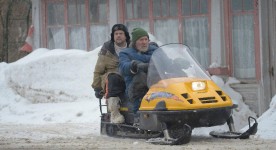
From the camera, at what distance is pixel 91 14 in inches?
876

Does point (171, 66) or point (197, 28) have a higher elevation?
point (197, 28)

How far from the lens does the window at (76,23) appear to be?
2216 centimetres

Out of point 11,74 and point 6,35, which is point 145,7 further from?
point 6,35

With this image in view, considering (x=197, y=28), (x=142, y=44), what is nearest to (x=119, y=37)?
(x=142, y=44)

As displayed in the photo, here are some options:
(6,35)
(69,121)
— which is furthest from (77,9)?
(6,35)

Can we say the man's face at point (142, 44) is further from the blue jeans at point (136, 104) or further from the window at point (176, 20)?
the window at point (176, 20)

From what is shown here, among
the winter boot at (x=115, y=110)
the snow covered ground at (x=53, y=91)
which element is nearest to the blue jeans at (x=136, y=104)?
the winter boot at (x=115, y=110)

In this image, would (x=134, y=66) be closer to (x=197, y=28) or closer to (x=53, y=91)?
(x=53, y=91)

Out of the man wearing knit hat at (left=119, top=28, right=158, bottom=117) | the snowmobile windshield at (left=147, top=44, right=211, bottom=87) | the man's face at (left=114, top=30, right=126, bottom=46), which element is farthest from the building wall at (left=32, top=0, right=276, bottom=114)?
the snowmobile windshield at (left=147, top=44, right=211, bottom=87)

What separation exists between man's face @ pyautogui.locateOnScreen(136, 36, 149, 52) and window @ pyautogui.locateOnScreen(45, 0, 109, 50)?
10607 mm

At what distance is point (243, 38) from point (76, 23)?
A: 5081mm

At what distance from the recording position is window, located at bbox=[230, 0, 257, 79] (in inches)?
797

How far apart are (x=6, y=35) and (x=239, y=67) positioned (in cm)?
1550

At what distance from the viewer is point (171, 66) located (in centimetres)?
1083
